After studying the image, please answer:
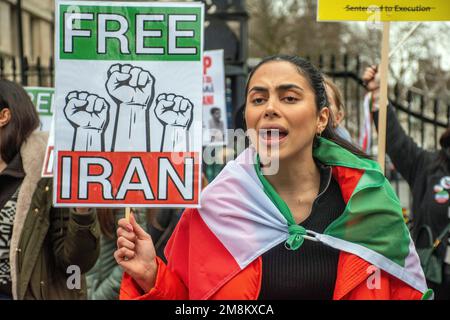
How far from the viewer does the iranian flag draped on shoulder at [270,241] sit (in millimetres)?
2363

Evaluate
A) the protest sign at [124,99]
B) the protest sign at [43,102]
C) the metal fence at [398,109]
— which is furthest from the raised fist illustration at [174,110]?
the metal fence at [398,109]

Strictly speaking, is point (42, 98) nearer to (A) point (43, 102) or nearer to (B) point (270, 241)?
(A) point (43, 102)

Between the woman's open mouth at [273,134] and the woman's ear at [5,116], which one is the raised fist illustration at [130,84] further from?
the woman's ear at [5,116]

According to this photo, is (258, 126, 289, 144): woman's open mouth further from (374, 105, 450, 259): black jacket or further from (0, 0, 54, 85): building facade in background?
(0, 0, 54, 85): building facade in background

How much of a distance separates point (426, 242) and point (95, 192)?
98.9 inches

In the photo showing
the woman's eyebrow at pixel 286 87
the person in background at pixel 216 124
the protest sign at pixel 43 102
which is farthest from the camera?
the person in background at pixel 216 124

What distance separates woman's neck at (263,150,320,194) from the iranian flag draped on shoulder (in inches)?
2.1

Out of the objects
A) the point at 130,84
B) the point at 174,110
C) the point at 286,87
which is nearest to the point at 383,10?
the point at 286,87

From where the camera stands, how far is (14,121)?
3.44 m

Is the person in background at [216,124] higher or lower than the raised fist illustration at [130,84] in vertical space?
lower

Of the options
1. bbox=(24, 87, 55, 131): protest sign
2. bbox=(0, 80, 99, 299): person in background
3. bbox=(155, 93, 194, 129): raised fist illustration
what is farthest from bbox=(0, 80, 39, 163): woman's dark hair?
bbox=(24, 87, 55, 131): protest sign

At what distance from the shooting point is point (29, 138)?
352cm

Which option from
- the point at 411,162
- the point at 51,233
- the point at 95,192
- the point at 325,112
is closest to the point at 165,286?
the point at 95,192

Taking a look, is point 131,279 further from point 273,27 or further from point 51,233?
point 273,27
